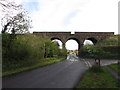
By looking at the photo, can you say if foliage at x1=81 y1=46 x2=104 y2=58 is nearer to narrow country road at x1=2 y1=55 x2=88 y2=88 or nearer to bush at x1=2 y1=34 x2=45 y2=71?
bush at x1=2 y1=34 x2=45 y2=71

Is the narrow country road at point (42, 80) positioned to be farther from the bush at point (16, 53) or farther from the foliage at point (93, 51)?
the foliage at point (93, 51)

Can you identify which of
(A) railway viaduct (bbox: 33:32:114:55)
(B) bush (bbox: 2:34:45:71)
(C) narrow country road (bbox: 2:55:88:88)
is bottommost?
(C) narrow country road (bbox: 2:55:88:88)

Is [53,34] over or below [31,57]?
over

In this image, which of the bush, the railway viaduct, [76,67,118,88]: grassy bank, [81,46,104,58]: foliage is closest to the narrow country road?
[76,67,118,88]: grassy bank

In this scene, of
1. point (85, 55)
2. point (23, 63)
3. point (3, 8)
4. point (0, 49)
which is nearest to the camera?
point (3, 8)

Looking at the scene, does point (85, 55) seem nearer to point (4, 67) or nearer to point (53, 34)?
point (53, 34)

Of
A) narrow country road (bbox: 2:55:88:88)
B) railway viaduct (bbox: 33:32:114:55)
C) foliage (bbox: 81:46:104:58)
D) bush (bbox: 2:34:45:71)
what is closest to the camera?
narrow country road (bbox: 2:55:88:88)

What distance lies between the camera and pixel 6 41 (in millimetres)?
18047

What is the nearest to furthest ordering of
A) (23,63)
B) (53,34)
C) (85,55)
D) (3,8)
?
1. (3,8)
2. (23,63)
3. (85,55)
4. (53,34)

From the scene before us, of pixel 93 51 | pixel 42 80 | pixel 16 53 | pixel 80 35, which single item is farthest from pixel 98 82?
pixel 80 35

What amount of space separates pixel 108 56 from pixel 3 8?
3399cm

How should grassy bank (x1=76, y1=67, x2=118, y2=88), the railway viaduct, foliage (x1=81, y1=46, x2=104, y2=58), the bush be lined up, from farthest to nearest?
the railway viaduct
foliage (x1=81, y1=46, x2=104, y2=58)
the bush
grassy bank (x1=76, y1=67, x2=118, y2=88)

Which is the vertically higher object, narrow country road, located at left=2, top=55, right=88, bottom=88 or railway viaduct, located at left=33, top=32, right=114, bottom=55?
railway viaduct, located at left=33, top=32, right=114, bottom=55

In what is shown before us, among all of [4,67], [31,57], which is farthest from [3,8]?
[31,57]
